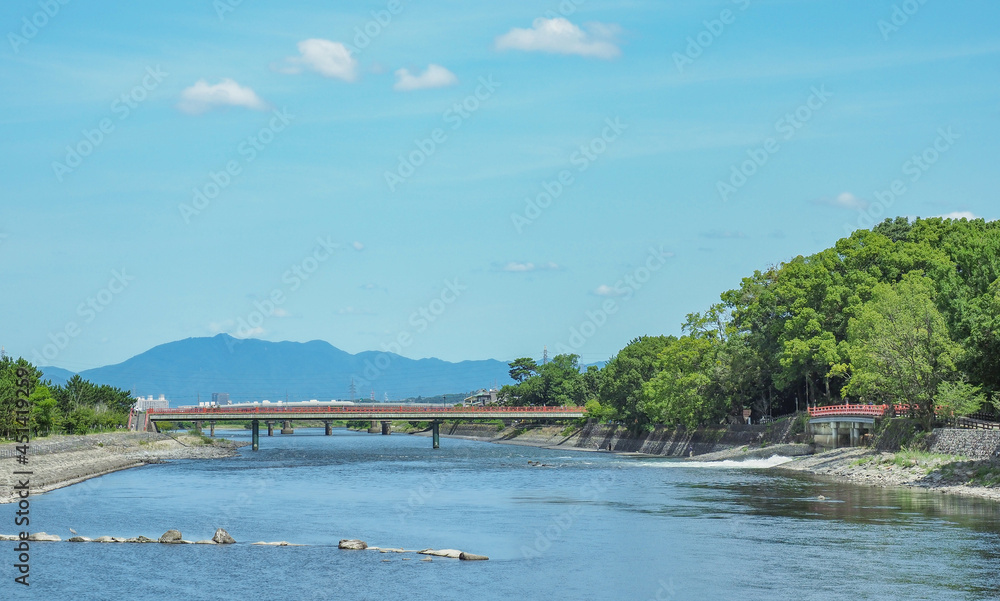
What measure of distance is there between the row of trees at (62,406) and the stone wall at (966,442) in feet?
250

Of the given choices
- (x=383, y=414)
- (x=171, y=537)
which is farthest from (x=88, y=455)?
(x=171, y=537)

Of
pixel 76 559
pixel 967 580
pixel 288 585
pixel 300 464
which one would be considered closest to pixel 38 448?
pixel 300 464

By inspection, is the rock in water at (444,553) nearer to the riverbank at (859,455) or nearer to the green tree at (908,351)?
the riverbank at (859,455)

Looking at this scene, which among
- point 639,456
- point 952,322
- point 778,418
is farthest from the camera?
point 639,456

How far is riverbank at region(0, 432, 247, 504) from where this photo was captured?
296ft

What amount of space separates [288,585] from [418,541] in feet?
42.0

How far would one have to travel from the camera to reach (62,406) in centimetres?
14712

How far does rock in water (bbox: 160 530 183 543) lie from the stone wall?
172ft

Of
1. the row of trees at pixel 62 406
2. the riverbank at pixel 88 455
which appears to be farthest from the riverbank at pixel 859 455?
the row of trees at pixel 62 406

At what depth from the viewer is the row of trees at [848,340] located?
83875 mm

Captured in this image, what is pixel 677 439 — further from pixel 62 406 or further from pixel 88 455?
pixel 62 406

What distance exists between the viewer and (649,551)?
53.9 m

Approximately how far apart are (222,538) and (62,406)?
9931cm

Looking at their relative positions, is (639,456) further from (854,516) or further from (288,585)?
(288,585)
